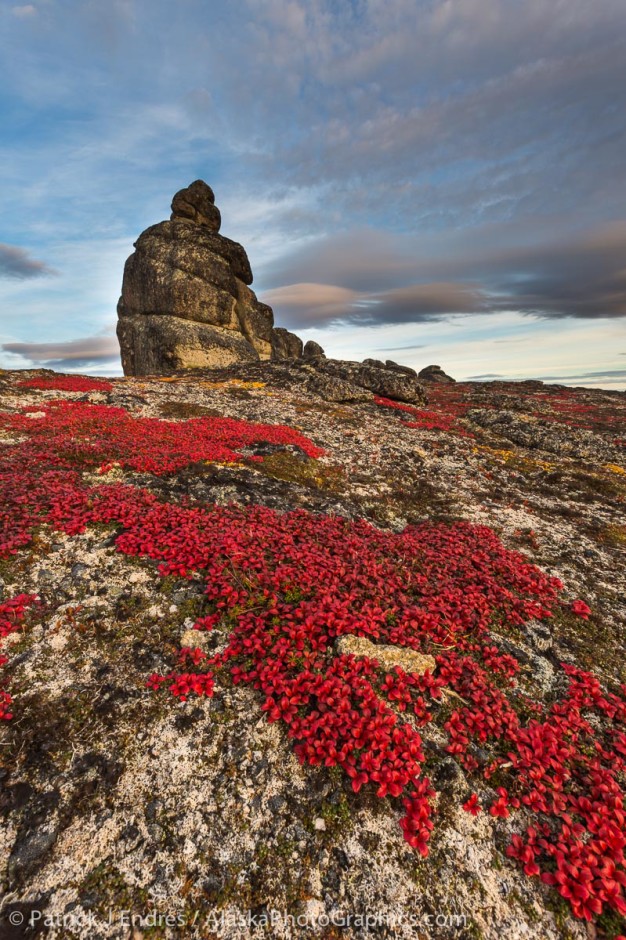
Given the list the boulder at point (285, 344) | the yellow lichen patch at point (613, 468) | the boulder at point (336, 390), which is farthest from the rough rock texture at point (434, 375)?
the yellow lichen patch at point (613, 468)

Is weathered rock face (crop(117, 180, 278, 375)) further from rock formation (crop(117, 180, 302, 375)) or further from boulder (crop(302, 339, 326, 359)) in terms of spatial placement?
boulder (crop(302, 339, 326, 359))

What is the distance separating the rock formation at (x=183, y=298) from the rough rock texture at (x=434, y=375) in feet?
236

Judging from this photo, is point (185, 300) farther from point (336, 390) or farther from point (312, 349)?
point (312, 349)

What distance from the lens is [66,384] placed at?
37969 mm

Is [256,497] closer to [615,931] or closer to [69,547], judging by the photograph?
[69,547]

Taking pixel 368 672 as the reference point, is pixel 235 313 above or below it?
above

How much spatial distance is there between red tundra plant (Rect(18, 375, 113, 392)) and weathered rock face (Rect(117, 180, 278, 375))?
18548 millimetres

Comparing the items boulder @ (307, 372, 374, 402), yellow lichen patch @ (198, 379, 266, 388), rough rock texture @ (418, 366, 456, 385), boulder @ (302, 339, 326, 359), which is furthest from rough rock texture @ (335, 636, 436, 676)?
rough rock texture @ (418, 366, 456, 385)

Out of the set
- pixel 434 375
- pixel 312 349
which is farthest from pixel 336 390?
pixel 434 375

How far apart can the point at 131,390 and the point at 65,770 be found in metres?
34.5

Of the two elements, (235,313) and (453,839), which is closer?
(453,839)

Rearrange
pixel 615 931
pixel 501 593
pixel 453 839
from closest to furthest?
pixel 615 931
pixel 453 839
pixel 501 593

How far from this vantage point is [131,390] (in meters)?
36.1

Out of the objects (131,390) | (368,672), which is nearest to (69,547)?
(368,672)
